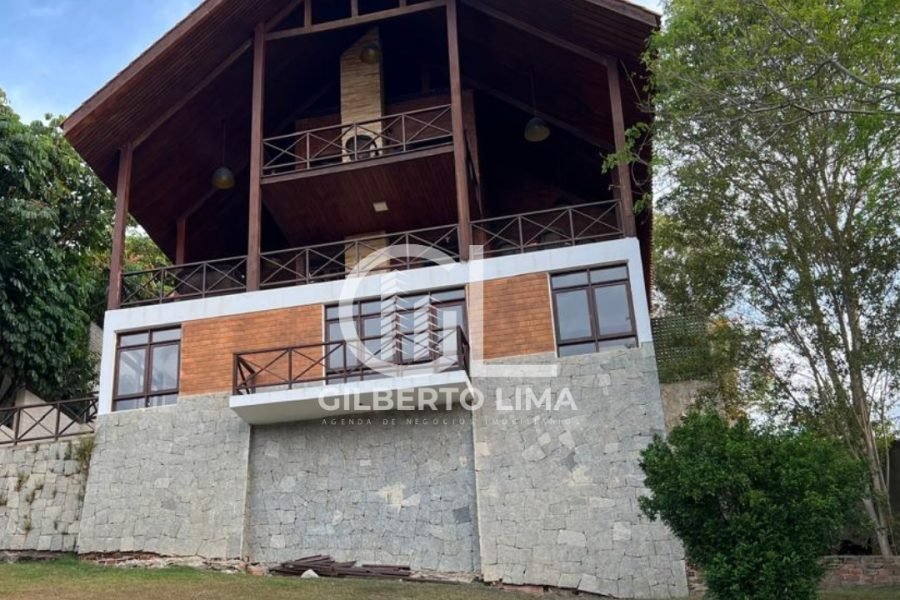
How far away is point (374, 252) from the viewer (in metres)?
14.8

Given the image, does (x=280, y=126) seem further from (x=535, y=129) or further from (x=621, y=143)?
(x=621, y=143)

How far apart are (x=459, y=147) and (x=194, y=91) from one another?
4.90m

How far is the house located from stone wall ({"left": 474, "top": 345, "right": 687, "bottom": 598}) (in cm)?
3

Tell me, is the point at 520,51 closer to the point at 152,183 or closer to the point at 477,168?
the point at 477,168

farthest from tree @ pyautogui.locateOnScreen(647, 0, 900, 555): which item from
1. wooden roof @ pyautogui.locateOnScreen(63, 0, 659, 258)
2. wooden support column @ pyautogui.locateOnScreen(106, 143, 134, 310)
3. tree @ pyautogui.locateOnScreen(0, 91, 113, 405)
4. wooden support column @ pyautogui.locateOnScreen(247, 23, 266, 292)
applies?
tree @ pyautogui.locateOnScreen(0, 91, 113, 405)

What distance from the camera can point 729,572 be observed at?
7.92 meters

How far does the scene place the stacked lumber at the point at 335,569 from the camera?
11.0 meters

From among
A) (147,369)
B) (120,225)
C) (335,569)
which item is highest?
(120,225)

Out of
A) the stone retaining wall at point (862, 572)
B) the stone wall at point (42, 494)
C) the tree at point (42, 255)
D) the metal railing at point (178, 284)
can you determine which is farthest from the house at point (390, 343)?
the tree at point (42, 255)

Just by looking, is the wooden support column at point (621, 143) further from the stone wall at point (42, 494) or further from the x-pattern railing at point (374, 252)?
the stone wall at point (42, 494)

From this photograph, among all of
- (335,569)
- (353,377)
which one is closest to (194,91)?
(353,377)

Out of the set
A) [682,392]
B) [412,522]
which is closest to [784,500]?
[412,522]

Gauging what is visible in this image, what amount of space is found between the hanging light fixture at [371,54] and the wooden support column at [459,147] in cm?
211

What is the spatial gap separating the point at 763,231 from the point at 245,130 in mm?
9439
